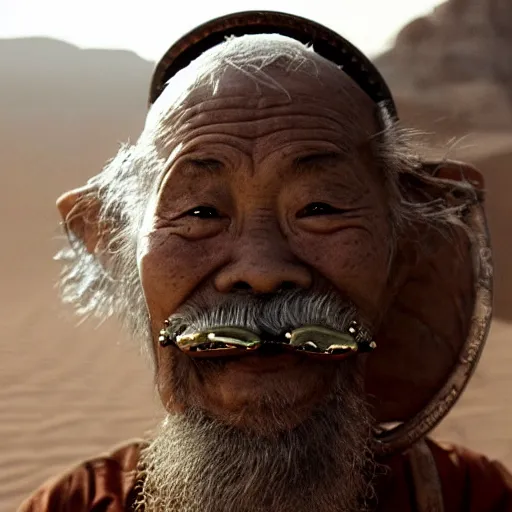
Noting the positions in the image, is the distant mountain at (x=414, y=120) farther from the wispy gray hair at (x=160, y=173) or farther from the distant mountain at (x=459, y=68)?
the wispy gray hair at (x=160, y=173)

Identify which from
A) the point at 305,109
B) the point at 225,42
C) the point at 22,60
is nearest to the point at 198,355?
the point at 305,109

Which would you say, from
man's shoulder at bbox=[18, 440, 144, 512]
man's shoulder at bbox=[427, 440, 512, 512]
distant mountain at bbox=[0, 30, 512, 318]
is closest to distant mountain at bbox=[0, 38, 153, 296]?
distant mountain at bbox=[0, 30, 512, 318]

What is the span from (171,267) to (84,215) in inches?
20.2

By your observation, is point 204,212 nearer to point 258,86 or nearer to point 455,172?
point 258,86

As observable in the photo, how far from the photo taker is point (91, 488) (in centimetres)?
140

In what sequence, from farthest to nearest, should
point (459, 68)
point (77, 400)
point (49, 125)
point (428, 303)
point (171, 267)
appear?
point (49, 125)
point (459, 68)
point (77, 400)
point (428, 303)
point (171, 267)

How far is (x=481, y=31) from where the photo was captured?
1118cm

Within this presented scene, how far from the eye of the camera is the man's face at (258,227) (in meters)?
1.06

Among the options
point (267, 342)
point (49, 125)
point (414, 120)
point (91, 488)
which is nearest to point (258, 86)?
point (267, 342)

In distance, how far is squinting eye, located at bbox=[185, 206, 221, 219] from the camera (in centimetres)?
115

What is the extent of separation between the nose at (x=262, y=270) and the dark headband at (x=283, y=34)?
508mm

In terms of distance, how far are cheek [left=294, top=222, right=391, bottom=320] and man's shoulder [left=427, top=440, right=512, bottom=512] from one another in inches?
21.0

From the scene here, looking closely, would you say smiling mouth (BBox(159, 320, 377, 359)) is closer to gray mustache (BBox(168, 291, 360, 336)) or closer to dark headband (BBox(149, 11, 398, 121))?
gray mustache (BBox(168, 291, 360, 336))

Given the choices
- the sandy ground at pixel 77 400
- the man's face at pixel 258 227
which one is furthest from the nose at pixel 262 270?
the sandy ground at pixel 77 400
